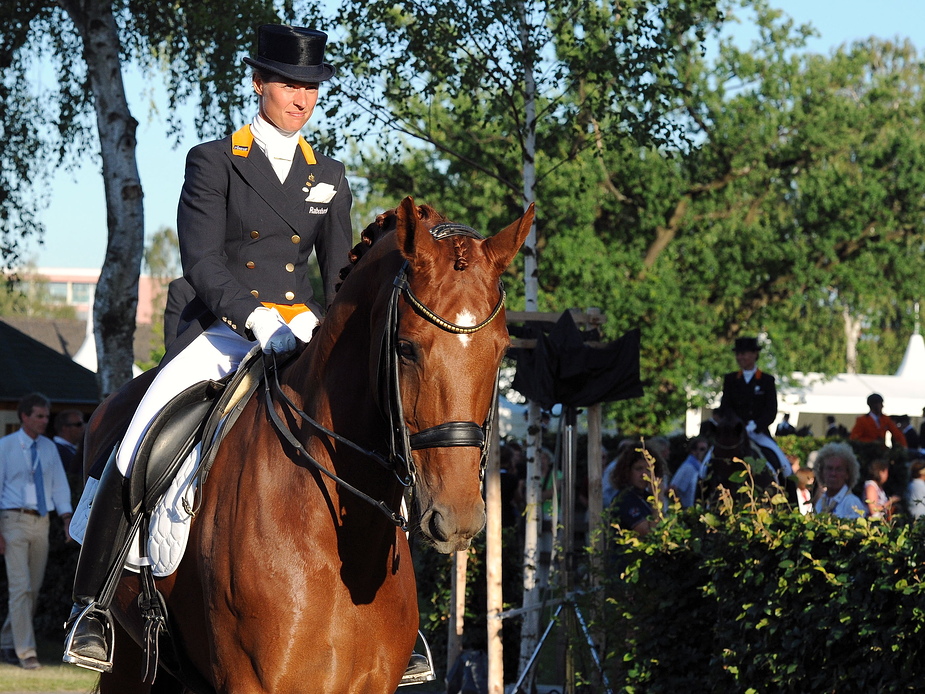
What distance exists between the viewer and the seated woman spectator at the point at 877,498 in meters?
7.19

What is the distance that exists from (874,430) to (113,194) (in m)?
13.8

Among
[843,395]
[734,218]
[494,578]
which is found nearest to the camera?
[494,578]

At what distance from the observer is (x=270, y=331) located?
443 centimetres

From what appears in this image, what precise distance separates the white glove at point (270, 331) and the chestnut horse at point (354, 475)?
0.30 ft

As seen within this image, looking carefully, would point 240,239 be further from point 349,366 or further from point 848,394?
point 848,394

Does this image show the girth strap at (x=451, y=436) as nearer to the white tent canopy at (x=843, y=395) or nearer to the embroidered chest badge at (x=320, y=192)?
the embroidered chest badge at (x=320, y=192)

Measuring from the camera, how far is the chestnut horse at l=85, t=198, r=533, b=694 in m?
3.42

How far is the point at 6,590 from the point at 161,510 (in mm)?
10920

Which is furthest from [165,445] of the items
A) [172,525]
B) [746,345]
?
[746,345]

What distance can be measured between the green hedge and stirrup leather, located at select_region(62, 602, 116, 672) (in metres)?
3.53

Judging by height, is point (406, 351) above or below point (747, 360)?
below

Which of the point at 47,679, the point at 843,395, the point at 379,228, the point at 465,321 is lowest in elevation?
the point at 47,679

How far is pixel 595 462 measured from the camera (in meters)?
9.84

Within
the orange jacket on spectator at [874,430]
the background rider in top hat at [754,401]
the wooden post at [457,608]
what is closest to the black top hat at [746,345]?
the background rider in top hat at [754,401]
